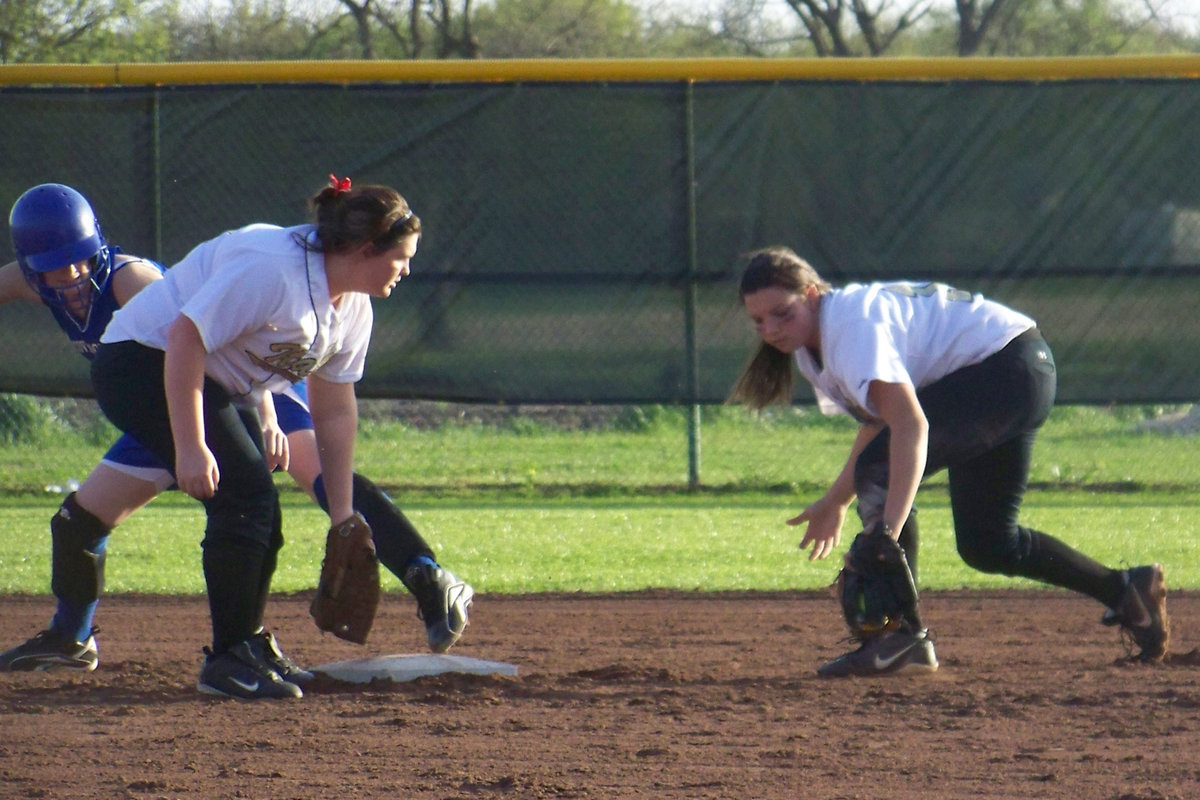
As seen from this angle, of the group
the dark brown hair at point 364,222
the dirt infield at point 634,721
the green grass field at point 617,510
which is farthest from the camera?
the green grass field at point 617,510

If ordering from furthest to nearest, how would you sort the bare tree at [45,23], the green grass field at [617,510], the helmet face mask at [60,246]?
the bare tree at [45,23] < the green grass field at [617,510] < the helmet face mask at [60,246]

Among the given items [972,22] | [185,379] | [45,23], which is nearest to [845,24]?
[972,22]

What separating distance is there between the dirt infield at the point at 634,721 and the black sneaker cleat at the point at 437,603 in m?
0.15

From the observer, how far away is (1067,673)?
4297 millimetres

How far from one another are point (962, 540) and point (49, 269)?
8.96 feet

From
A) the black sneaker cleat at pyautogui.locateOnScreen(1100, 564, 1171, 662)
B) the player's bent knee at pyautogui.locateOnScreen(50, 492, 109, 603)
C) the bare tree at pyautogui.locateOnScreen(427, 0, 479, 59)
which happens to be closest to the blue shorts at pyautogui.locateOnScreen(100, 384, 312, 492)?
the player's bent knee at pyautogui.locateOnScreen(50, 492, 109, 603)

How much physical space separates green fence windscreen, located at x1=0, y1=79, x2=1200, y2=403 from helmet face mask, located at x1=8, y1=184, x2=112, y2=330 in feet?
12.3

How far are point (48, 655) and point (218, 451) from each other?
109 centimetres

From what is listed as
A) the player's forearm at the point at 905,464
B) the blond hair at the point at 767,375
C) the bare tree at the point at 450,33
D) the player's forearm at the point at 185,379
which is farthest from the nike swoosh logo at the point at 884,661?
the bare tree at the point at 450,33

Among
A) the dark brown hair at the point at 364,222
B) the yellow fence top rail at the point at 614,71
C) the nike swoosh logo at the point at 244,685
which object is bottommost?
the nike swoosh logo at the point at 244,685

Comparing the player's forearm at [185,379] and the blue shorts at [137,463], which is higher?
the player's forearm at [185,379]

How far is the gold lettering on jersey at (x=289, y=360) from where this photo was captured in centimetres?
373

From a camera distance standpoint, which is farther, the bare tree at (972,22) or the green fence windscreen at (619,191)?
the bare tree at (972,22)

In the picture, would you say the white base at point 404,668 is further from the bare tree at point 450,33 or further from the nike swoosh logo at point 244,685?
the bare tree at point 450,33
